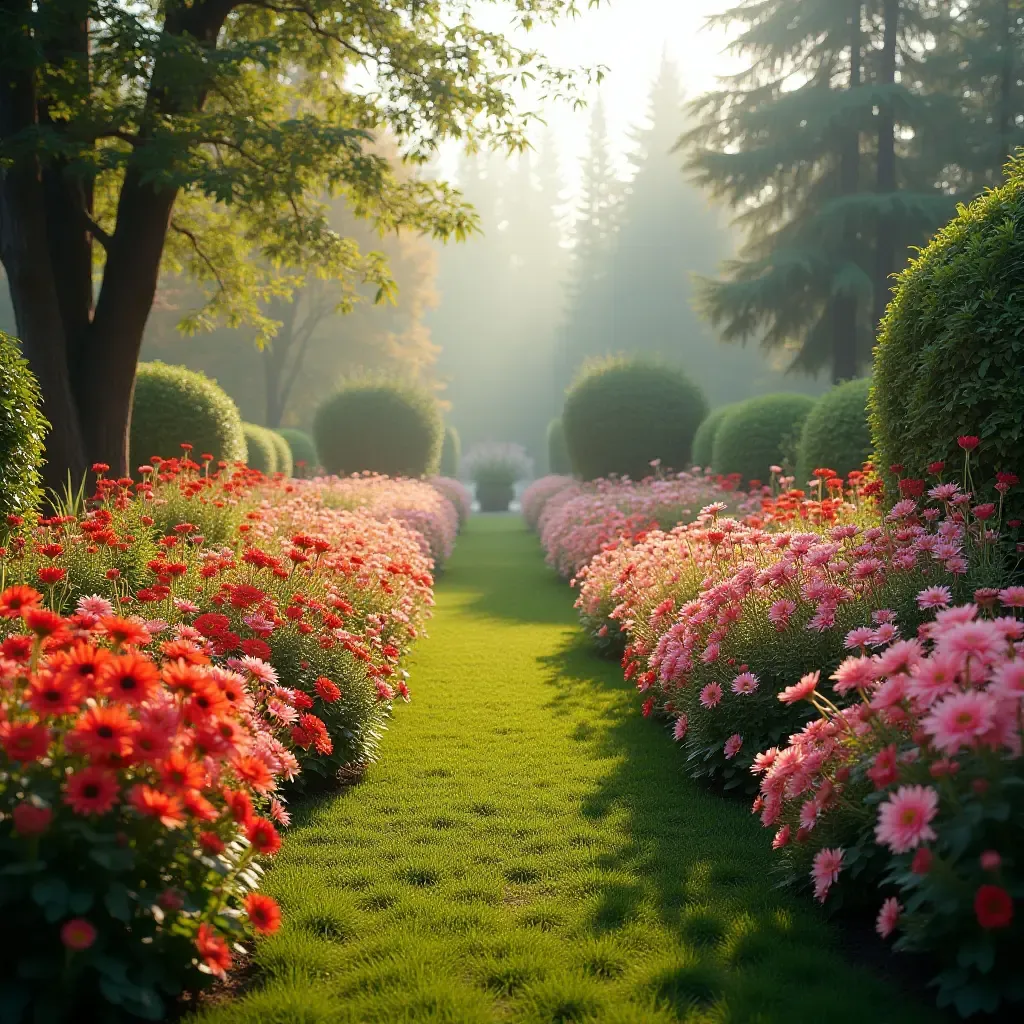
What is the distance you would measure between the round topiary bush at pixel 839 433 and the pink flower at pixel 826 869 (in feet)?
24.9

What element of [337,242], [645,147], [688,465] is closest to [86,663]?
[337,242]

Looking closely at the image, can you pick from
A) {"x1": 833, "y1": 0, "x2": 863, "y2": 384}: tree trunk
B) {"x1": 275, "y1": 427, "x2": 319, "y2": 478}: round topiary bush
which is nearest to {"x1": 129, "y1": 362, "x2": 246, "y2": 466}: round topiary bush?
{"x1": 275, "y1": 427, "x2": 319, "y2": 478}: round topiary bush

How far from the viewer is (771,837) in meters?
3.61

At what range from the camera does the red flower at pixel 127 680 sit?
85.1 inches

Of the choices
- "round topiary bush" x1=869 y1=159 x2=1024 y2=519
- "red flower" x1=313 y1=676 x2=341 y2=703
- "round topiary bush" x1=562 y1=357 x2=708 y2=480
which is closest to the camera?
"red flower" x1=313 y1=676 x2=341 y2=703

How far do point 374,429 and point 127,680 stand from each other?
16811 millimetres

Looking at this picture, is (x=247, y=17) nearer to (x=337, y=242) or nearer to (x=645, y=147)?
(x=337, y=242)

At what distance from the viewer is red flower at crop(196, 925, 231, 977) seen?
85.3 inches

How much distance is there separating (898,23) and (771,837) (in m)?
21.9

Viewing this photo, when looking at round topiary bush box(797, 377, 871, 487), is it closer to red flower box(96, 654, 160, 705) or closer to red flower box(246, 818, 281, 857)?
red flower box(246, 818, 281, 857)

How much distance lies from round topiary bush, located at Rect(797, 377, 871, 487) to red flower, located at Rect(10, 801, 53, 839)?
29.2 feet

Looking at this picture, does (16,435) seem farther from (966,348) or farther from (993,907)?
(993,907)

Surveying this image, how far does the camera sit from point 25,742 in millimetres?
2053

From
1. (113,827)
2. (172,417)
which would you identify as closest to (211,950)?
(113,827)
